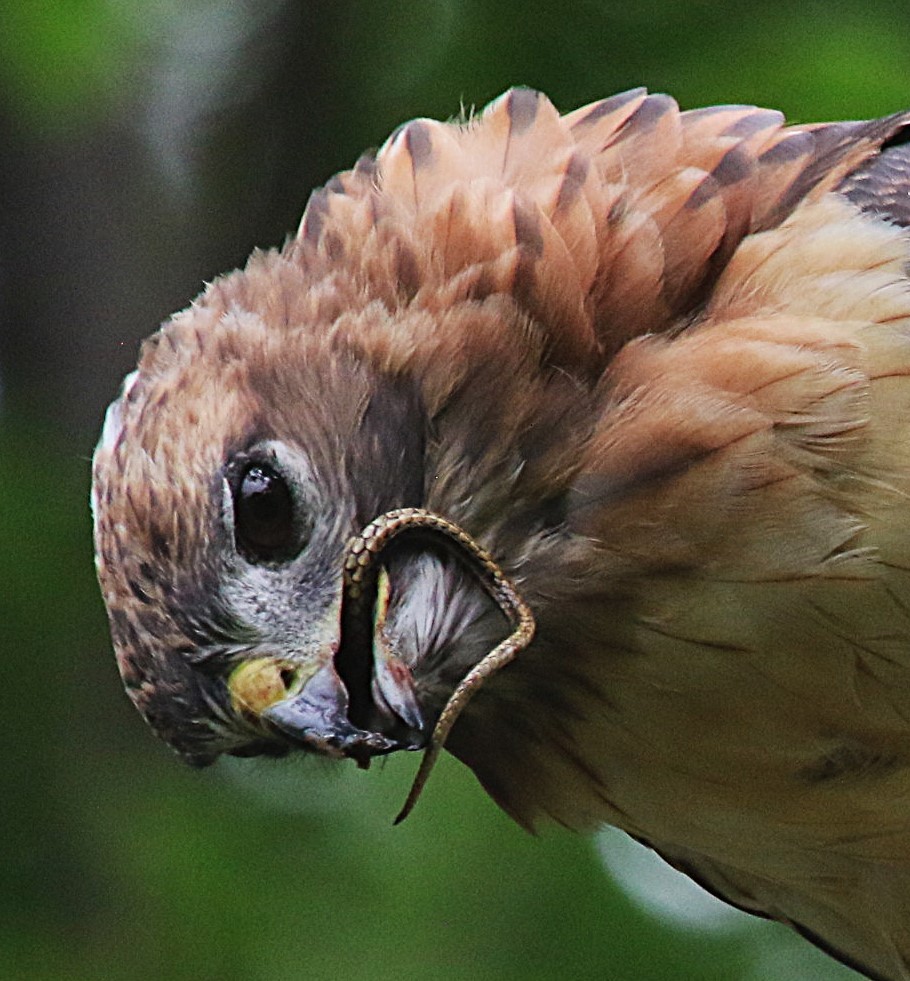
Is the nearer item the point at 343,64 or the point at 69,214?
the point at 343,64

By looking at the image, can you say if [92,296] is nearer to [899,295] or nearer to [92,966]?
[92,966]

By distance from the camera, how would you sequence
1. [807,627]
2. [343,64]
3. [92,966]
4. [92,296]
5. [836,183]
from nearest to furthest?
1. [807,627]
2. [836,183]
3. [92,966]
4. [343,64]
5. [92,296]

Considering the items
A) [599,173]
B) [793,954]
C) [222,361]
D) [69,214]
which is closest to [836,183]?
[599,173]

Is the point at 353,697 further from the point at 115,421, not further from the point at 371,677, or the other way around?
the point at 115,421

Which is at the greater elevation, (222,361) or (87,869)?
(222,361)

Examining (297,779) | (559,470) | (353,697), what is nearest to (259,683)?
(353,697)

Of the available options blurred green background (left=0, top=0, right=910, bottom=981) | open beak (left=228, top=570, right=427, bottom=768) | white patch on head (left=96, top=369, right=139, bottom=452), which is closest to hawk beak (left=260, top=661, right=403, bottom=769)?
open beak (left=228, top=570, right=427, bottom=768)

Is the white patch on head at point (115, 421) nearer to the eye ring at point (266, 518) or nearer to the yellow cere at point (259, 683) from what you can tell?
the eye ring at point (266, 518)
